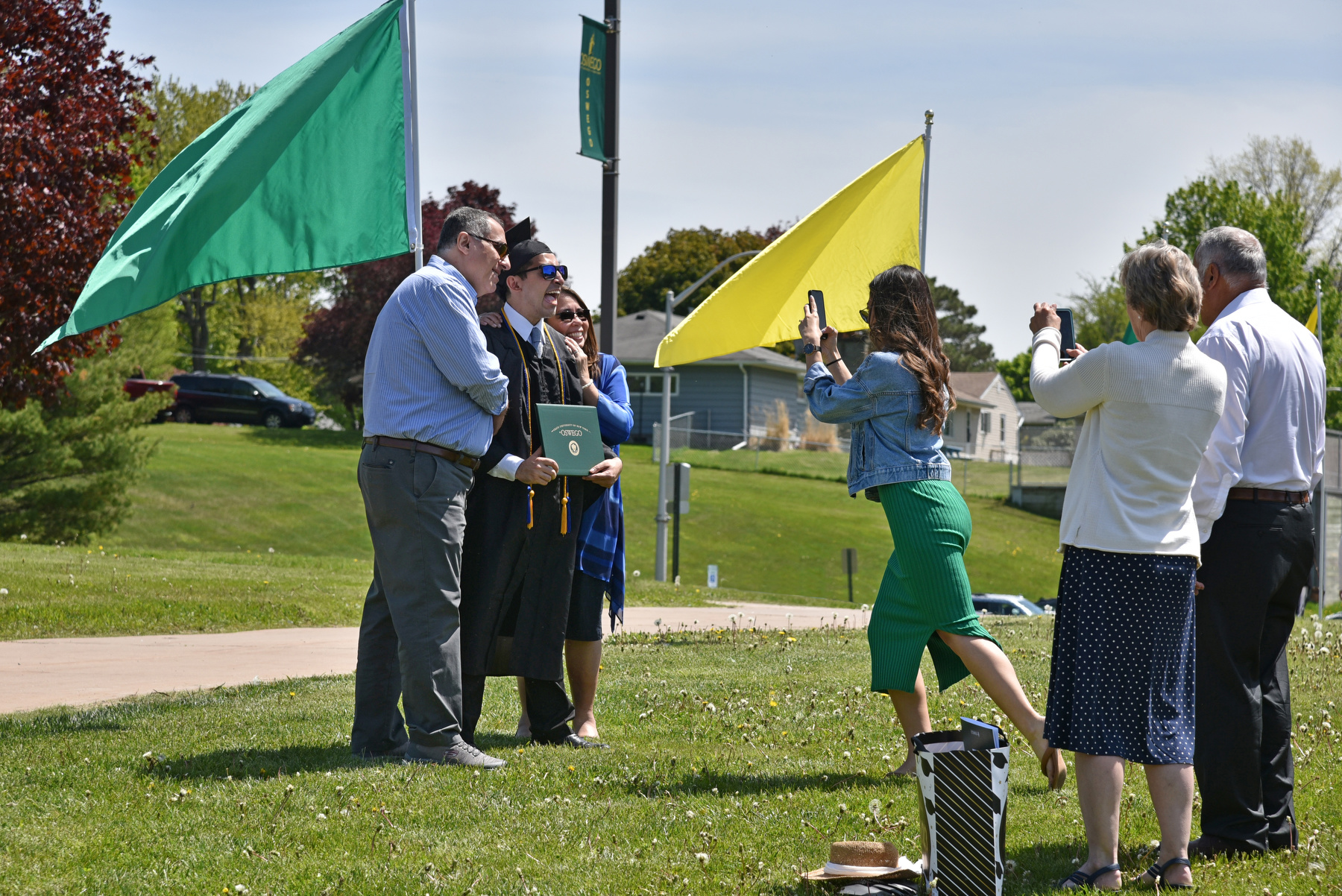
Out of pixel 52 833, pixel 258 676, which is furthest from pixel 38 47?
pixel 52 833

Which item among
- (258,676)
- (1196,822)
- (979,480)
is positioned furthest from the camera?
(979,480)

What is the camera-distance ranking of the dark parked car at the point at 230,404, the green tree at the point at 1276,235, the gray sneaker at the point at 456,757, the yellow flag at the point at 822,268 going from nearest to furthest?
the gray sneaker at the point at 456,757
the yellow flag at the point at 822,268
the green tree at the point at 1276,235
the dark parked car at the point at 230,404

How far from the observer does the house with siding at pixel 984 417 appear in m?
68.8

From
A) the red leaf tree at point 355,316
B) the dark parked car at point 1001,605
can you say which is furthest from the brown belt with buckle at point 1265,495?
the red leaf tree at point 355,316

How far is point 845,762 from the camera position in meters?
5.68

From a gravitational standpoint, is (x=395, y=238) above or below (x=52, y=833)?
above

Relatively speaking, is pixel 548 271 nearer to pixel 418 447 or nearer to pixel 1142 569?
pixel 418 447

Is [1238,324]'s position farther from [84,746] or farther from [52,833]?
[84,746]

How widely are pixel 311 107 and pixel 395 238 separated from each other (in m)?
0.83

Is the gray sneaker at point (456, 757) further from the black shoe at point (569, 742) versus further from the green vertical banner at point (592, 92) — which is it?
the green vertical banner at point (592, 92)

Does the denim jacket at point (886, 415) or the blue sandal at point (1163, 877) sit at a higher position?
the denim jacket at point (886, 415)

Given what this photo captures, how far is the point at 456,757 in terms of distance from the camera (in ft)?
17.7

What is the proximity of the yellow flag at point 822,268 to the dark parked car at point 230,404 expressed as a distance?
39.6 meters

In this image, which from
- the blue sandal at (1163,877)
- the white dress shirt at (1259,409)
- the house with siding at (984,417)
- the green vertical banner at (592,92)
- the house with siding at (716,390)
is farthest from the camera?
the house with siding at (984,417)
